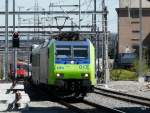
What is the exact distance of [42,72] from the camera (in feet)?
104

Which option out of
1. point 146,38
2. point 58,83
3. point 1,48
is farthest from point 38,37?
point 146,38

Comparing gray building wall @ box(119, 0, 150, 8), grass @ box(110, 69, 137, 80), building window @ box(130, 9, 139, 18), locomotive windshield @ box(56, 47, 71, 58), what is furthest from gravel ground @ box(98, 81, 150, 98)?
gray building wall @ box(119, 0, 150, 8)

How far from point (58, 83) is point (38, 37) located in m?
42.9

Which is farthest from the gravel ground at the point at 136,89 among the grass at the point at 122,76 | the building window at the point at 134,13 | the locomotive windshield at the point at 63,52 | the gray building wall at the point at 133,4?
the gray building wall at the point at 133,4

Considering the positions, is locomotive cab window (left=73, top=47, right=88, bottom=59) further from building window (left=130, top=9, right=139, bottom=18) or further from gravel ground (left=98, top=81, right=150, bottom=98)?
building window (left=130, top=9, right=139, bottom=18)

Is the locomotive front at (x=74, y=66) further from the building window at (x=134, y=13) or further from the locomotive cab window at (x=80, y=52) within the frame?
the building window at (x=134, y=13)

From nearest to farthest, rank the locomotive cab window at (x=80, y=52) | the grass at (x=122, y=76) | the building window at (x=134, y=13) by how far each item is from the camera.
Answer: the locomotive cab window at (x=80, y=52) → the grass at (x=122, y=76) → the building window at (x=134, y=13)

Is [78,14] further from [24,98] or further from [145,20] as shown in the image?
[145,20]

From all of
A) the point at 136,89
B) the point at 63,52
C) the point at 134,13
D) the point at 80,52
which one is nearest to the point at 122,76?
the point at 136,89

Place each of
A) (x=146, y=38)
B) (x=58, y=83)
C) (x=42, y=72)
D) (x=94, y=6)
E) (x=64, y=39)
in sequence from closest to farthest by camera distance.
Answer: (x=58, y=83)
(x=64, y=39)
(x=42, y=72)
(x=94, y=6)
(x=146, y=38)

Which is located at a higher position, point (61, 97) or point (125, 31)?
point (125, 31)

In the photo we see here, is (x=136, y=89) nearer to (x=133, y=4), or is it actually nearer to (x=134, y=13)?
(x=134, y=13)

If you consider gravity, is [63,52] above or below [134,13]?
below

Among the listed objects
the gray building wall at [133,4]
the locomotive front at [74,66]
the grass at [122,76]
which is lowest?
the grass at [122,76]
